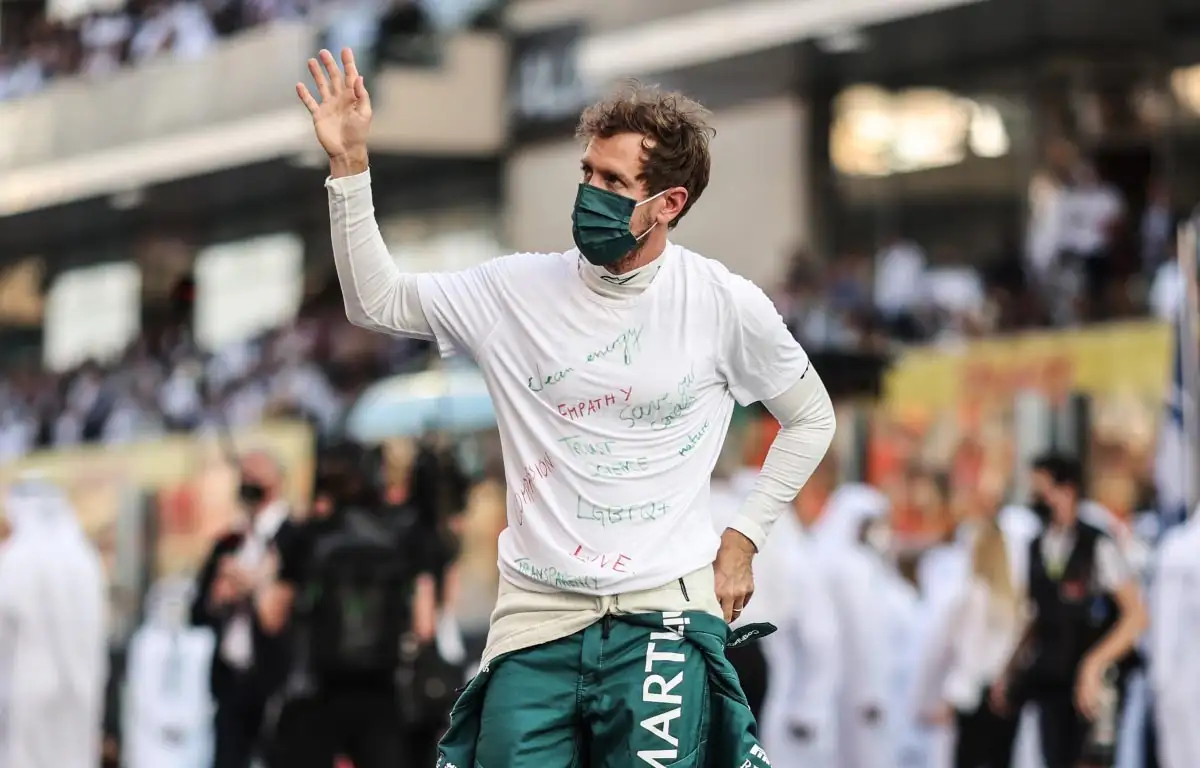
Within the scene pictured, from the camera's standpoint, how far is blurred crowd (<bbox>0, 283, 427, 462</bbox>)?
21.9m

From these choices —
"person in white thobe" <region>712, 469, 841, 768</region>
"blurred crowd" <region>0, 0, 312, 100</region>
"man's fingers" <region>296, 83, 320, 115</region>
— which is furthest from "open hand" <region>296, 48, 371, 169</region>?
"blurred crowd" <region>0, 0, 312, 100</region>

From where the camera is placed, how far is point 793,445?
509 centimetres

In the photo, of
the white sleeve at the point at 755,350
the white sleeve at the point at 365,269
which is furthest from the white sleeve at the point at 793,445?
the white sleeve at the point at 365,269

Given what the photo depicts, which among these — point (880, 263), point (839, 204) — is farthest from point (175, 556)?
point (839, 204)

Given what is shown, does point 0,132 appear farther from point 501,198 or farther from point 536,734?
point 536,734

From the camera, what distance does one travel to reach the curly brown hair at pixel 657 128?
4.78 metres

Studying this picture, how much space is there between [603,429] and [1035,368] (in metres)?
10.3

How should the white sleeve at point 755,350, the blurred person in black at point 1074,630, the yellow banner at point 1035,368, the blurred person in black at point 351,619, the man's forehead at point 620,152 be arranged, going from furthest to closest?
1. the yellow banner at point 1035,368
2. the blurred person in black at point 1074,630
3. the blurred person in black at point 351,619
4. the white sleeve at point 755,350
5. the man's forehead at point 620,152

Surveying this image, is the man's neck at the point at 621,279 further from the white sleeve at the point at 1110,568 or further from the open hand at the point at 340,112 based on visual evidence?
the white sleeve at the point at 1110,568

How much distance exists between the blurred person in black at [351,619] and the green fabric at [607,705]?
560 centimetres

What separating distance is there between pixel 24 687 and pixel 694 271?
7.85 metres

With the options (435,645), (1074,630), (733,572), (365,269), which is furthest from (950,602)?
(365,269)

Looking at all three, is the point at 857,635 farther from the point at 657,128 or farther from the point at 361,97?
the point at 361,97

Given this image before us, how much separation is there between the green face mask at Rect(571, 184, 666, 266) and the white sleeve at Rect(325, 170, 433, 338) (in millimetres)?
388
